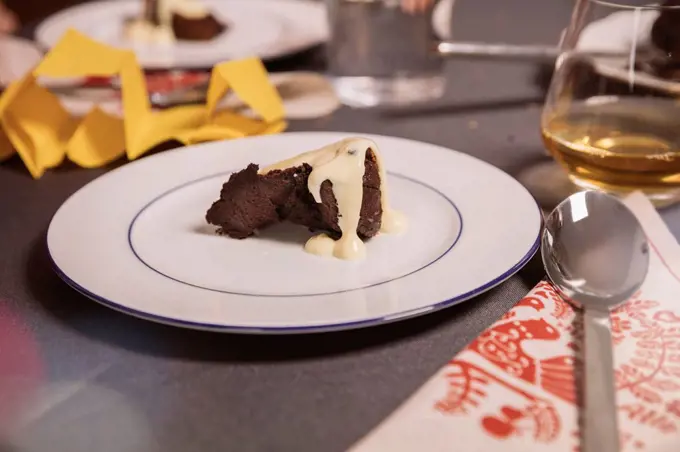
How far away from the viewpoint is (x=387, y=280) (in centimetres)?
53

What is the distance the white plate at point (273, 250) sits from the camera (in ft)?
1.62

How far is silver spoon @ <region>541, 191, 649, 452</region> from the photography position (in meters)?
0.52

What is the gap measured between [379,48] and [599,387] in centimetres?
66

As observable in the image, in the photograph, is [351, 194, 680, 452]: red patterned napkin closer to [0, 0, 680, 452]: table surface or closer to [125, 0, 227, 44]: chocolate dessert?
[0, 0, 680, 452]: table surface

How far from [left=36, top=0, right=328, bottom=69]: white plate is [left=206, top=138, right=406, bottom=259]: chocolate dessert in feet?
1.55

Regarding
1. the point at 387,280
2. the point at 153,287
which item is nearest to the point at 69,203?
the point at 153,287

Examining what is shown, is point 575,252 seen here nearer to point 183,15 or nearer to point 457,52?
point 457,52

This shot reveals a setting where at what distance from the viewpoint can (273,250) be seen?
0.60 m

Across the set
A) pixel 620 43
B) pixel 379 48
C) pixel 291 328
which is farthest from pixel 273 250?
pixel 379 48

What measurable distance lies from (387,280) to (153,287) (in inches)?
6.1

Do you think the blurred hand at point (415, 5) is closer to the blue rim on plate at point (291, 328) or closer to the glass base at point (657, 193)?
the glass base at point (657, 193)

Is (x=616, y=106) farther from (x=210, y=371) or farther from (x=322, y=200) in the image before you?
(x=210, y=371)

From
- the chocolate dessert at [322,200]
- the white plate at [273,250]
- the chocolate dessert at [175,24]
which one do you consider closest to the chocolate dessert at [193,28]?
the chocolate dessert at [175,24]

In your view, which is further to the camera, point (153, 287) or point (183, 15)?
point (183, 15)
